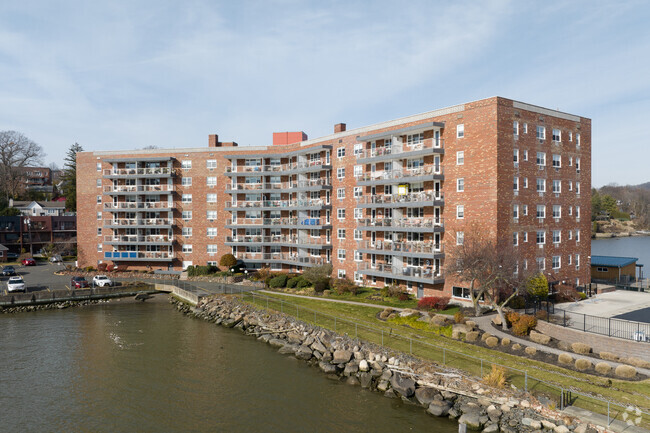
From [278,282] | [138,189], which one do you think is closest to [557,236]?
[278,282]

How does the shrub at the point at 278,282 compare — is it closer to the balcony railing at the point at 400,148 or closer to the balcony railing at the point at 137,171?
the balcony railing at the point at 400,148

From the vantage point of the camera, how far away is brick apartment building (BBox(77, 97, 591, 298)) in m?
39.2

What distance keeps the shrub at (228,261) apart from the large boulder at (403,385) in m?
37.4

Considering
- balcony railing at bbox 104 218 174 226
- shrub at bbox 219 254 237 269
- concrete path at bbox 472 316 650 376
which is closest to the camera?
concrete path at bbox 472 316 650 376

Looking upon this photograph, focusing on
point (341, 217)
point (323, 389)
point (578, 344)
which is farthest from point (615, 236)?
point (323, 389)

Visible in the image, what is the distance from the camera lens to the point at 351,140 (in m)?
51.6

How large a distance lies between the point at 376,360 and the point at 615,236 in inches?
5611

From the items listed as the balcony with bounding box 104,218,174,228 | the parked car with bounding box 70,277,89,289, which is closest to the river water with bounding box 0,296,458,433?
the parked car with bounding box 70,277,89,289

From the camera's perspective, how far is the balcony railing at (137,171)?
62844mm

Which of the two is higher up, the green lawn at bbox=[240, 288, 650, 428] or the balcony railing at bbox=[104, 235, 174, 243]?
the balcony railing at bbox=[104, 235, 174, 243]

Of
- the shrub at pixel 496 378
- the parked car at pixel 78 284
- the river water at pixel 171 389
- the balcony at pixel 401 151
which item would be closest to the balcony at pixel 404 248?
the balcony at pixel 401 151

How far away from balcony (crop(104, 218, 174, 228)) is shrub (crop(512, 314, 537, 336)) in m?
49.9

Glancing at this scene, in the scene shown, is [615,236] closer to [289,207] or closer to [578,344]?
[289,207]

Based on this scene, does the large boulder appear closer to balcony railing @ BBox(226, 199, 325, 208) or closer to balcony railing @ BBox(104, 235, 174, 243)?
balcony railing @ BBox(226, 199, 325, 208)
